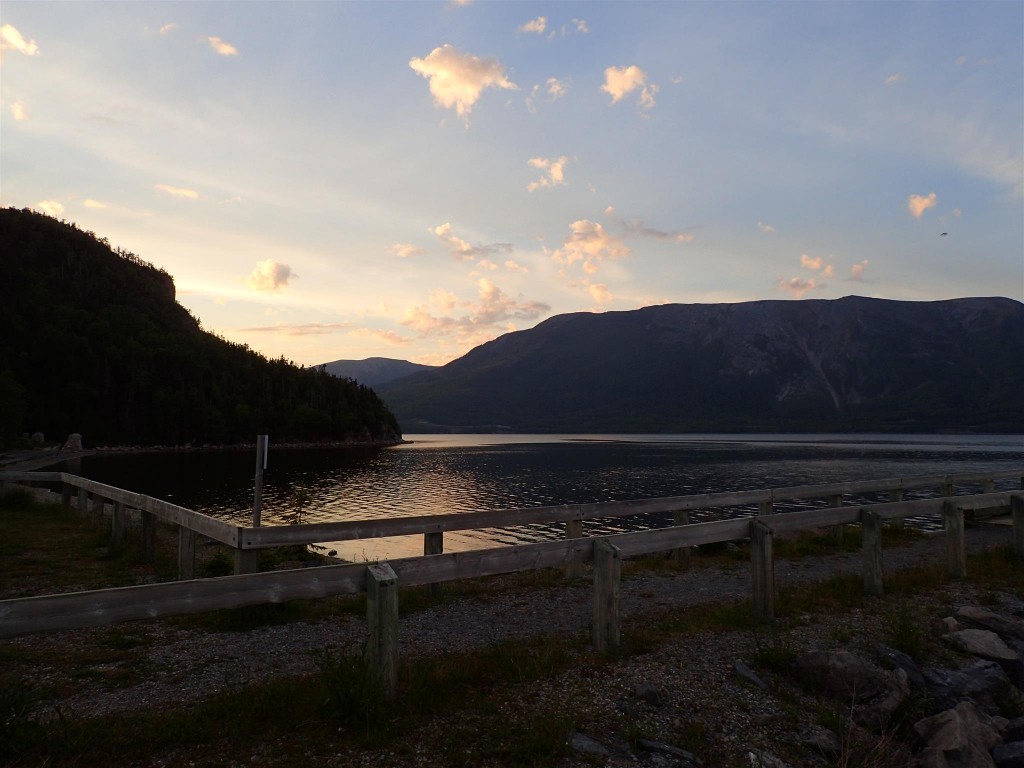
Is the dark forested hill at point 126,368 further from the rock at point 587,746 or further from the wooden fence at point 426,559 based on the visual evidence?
the rock at point 587,746

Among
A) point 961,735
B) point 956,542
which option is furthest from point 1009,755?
point 956,542

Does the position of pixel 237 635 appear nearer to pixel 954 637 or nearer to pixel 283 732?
pixel 283 732

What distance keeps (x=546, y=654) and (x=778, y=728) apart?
224cm

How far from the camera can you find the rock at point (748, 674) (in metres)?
6.10

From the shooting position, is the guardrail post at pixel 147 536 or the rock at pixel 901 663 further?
the guardrail post at pixel 147 536

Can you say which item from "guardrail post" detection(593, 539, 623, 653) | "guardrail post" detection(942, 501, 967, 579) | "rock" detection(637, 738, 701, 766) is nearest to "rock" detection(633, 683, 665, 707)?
"rock" detection(637, 738, 701, 766)

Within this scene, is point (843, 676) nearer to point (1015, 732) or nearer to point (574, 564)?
point (1015, 732)

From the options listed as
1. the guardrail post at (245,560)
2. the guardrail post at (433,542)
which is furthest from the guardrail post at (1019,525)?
the guardrail post at (245,560)

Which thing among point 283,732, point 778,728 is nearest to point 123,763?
point 283,732

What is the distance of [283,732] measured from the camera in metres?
4.74

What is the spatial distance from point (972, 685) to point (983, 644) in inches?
42.4

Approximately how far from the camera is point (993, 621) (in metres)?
8.13

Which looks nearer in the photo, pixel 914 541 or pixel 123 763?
pixel 123 763

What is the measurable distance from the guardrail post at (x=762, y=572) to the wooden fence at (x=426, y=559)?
0.04 ft
